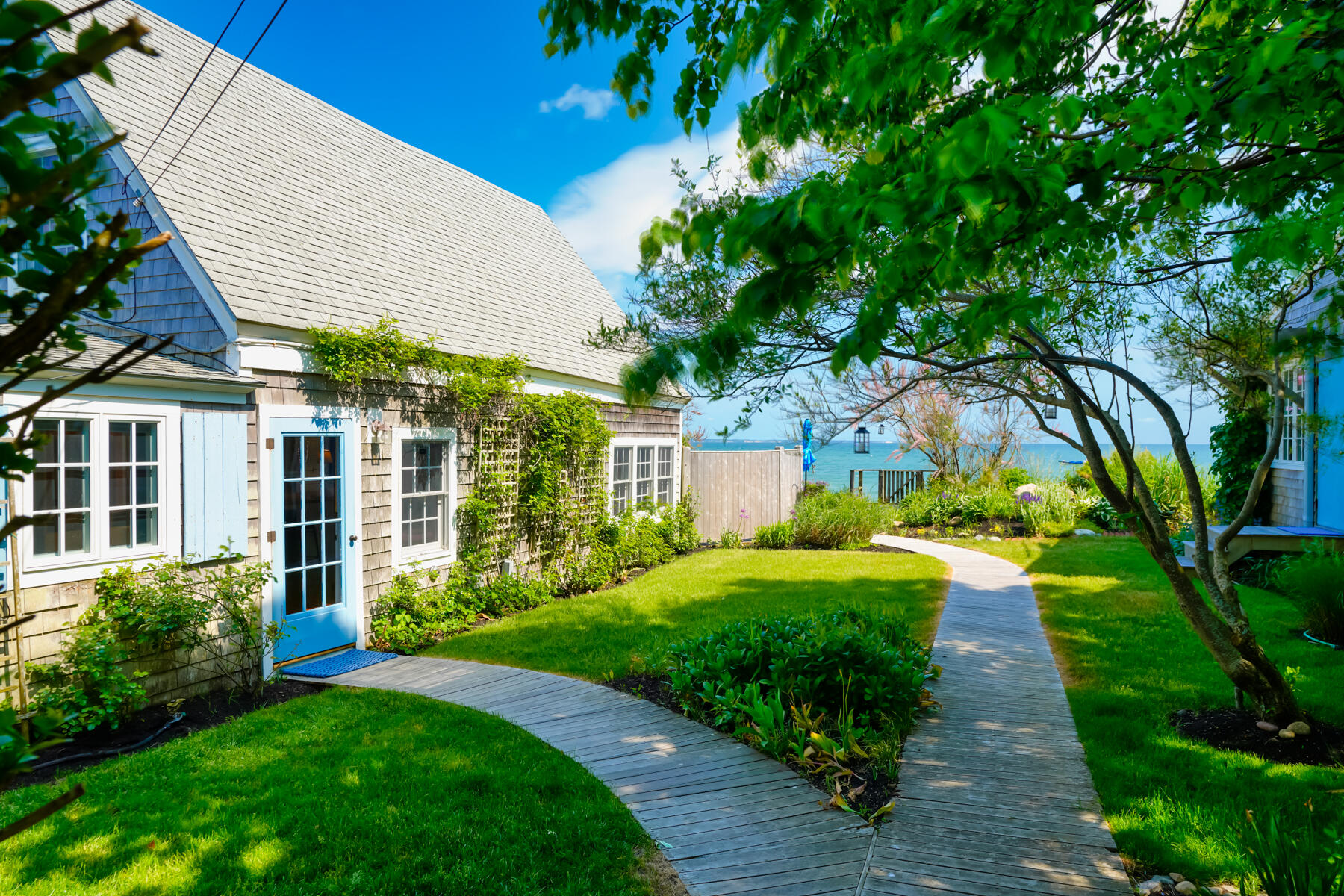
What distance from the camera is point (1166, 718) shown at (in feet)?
16.6

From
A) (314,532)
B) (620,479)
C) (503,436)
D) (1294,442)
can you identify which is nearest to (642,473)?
(620,479)

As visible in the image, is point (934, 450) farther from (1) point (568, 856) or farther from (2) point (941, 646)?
(1) point (568, 856)

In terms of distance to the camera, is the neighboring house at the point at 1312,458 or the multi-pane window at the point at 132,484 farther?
the neighboring house at the point at 1312,458

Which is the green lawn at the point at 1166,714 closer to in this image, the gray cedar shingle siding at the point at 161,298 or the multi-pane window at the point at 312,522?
the multi-pane window at the point at 312,522

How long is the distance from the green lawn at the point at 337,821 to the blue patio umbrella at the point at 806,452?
12311 mm

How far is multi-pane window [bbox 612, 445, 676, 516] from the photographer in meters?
12.4

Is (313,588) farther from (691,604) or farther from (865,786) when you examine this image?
(865,786)

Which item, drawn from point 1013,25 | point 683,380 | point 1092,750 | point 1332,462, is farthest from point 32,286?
point 1332,462

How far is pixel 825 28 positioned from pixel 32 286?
367 cm

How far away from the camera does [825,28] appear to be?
3.71m

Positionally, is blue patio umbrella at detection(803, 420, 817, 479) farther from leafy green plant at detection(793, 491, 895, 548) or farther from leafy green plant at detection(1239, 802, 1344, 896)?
leafy green plant at detection(1239, 802, 1344, 896)

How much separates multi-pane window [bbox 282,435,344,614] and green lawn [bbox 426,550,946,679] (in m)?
1.26

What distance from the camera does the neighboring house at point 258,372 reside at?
216 inches

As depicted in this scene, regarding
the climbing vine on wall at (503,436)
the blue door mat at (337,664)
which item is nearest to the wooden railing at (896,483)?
the climbing vine on wall at (503,436)
